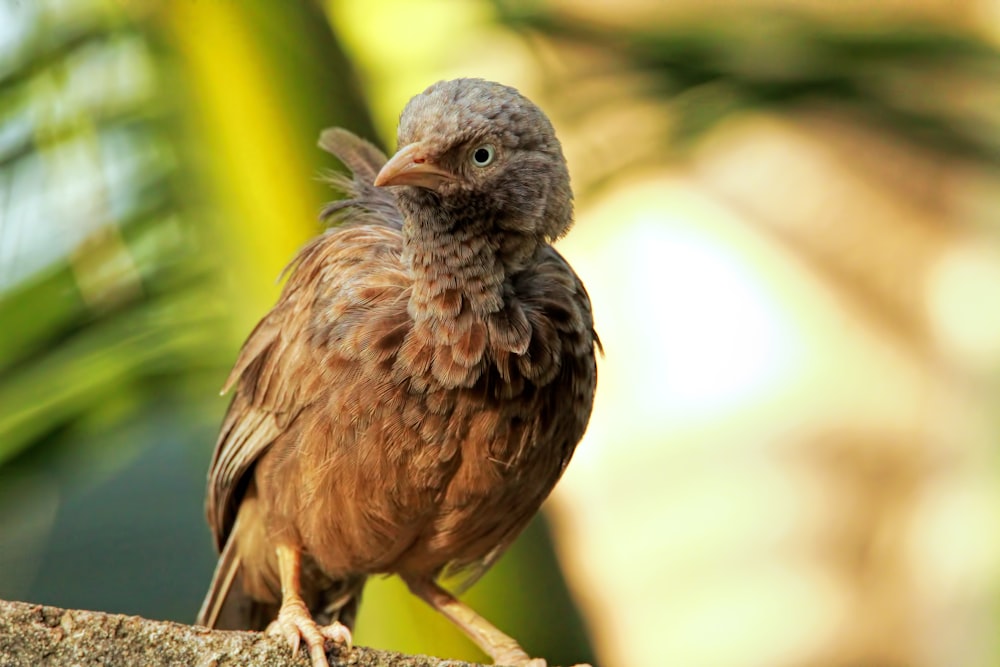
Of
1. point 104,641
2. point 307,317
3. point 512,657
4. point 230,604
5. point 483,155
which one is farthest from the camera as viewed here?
point 230,604

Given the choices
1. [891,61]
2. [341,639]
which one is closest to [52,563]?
[341,639]

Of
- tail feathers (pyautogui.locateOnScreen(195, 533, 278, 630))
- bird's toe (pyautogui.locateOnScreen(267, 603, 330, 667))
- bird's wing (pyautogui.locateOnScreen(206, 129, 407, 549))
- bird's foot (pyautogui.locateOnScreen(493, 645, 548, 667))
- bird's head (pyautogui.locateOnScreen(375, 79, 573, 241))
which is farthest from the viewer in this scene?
tail feathers (pyautogui.locateOnScreen(195, 533, 278, 630))

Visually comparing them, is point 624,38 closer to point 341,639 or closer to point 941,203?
point 341,639

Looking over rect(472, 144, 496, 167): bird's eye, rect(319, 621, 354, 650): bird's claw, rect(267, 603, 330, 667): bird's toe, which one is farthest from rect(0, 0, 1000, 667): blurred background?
rect(472, 144, 496, 167): bird's eye

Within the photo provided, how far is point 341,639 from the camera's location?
2.93 m

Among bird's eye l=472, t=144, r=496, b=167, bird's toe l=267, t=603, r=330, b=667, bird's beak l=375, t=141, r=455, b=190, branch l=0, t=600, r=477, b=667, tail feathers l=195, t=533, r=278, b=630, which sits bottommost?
tail feathers l=195, t=533, r=278, b=630

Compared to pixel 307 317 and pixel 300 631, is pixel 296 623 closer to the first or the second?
pixel 300 631

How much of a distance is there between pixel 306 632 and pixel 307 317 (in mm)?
797

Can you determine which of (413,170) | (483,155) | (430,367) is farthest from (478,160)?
(430,367)

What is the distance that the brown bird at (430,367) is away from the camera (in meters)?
2.97

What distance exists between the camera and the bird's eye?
2961 mm

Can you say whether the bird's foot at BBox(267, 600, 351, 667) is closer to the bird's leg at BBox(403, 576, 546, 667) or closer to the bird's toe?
the bird's toe

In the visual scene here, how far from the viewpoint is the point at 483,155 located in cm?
297

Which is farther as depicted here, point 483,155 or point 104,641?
point 483,155
